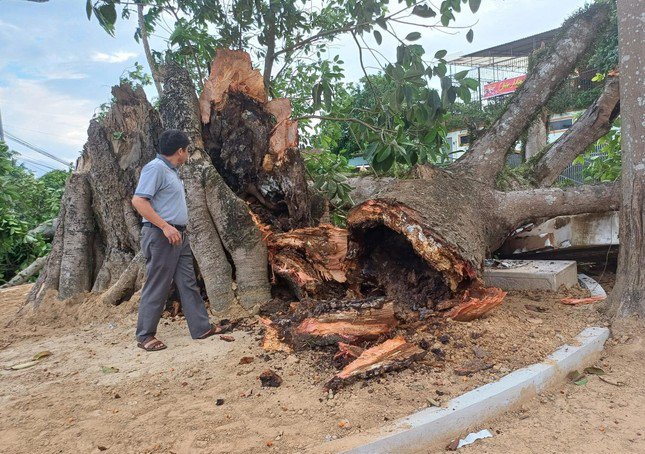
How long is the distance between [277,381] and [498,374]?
131cm

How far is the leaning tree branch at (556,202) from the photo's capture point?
4746 mm

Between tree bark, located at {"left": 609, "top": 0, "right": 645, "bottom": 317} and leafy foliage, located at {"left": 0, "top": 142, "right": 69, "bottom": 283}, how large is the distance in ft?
28.3

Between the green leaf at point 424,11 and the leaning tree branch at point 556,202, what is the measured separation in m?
1.96

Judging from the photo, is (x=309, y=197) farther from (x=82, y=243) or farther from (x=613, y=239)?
(x=613, y=239)

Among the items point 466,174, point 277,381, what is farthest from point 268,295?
point 466,174

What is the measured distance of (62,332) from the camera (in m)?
4.49

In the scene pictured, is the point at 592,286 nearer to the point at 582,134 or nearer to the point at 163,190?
the point at 582,134

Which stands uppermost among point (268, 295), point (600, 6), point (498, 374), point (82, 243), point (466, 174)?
point (600, 6)

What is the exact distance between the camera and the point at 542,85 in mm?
5188

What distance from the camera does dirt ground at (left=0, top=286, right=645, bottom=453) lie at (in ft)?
7.87

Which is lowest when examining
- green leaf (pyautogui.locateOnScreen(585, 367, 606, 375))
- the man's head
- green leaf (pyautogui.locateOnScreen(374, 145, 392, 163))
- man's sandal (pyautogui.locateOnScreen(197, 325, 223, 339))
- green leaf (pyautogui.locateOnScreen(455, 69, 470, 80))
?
A: green leaf (pyautogui.locateOnScreen(585, 367, 606, 375))

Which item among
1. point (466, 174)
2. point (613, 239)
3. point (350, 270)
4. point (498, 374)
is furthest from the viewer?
point (613, 239)

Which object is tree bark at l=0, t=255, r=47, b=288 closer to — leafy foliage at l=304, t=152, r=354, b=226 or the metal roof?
leafy foliage at l=304, t=152, r=354, b=226

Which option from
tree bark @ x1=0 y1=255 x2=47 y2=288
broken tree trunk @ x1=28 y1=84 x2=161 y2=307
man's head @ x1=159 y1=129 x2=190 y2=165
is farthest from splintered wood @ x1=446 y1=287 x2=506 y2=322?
tree bark @ x1=0 y1=255 x2=47 y2=288
